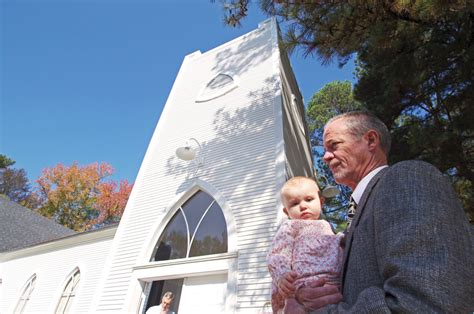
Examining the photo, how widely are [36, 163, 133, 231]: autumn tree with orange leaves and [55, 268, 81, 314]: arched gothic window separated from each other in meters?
16.2

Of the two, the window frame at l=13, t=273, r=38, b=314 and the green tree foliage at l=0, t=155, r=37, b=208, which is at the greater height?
the green tree foliage at l=0, t=155, r=37, b=208

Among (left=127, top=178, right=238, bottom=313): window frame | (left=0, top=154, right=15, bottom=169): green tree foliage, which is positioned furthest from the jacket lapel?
(left=0, top=154, right=15, bottom=169): green tree foliage

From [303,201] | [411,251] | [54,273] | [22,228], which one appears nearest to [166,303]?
[303,201]

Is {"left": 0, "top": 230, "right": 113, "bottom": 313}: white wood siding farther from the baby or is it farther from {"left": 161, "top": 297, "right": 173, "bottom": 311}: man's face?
the baby

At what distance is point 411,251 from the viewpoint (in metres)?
0.83

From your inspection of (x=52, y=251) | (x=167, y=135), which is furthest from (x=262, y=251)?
(x=52, y=251)

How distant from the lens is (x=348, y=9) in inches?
158

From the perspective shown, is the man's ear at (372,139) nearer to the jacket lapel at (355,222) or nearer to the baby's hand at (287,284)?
the jacket lapel at (355,222)

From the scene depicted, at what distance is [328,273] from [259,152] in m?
5.35

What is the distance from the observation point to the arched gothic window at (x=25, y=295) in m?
9.84

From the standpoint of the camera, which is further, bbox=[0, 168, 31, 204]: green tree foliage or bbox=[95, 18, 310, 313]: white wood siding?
bbox=[0, 168, 31, 204]: green tree foliage

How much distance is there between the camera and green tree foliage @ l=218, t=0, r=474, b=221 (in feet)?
13.0

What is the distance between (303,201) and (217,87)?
7402mm

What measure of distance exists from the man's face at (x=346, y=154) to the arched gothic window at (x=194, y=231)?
14.8 ft
